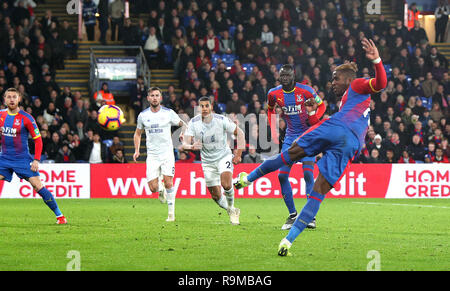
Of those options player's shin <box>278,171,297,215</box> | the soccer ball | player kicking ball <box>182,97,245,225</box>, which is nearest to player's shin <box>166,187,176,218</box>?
player kicking ball <box>182,97,245,225</box>

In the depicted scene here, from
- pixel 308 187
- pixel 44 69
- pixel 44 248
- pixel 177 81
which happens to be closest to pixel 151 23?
pixel 177 81

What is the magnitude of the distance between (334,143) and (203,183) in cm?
1295

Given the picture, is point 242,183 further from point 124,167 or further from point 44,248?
point 124,167

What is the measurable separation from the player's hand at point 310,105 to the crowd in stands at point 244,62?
31.4ft

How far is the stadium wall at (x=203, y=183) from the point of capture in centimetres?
2098

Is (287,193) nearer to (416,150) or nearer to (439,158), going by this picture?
(439,158)

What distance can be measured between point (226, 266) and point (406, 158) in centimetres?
1604

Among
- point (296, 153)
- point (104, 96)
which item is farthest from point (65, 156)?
point (296, 153)

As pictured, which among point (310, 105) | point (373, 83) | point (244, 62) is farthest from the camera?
point (244, 62)

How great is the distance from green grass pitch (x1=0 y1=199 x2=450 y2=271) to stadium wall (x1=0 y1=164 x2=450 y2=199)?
3762 mm

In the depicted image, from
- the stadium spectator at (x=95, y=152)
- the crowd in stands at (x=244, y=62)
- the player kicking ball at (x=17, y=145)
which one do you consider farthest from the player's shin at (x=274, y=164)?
the stadium spectator at (x=95, y=152)

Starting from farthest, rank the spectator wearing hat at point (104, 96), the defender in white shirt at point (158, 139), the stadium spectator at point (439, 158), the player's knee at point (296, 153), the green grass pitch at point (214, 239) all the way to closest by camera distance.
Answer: the spectator wearing hat at point (104, 96), the stadium spectator at point (439, 158), the defender in white shirt at point (158, 139), the player's knee at point (296, 153), the green grass pitch at point (214, 239)

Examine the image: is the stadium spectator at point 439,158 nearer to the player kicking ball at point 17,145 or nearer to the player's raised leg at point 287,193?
the player's raised leg at point 287,193

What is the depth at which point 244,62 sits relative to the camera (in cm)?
2588
